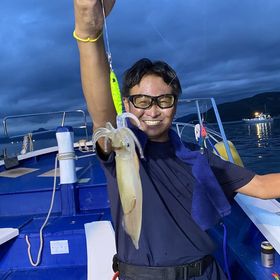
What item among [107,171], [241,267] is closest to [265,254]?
[241,267]

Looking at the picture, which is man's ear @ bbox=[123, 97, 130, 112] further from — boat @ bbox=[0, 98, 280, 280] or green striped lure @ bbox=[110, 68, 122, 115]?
boat @ bbox=[0, 98, 280, 280]

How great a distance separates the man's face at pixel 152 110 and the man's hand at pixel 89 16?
16.8 inches

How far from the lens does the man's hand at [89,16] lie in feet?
4.92

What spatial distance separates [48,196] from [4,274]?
135 centimetres

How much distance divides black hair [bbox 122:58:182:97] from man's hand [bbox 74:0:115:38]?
395mm

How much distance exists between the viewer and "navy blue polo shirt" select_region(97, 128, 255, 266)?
191 centimetres

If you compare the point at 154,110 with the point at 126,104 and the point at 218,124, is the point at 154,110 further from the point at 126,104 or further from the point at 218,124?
A: the point at 218,124

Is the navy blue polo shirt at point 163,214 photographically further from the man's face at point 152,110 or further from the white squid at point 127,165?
the white squid at point 127,165

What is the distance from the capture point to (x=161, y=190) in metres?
1.97

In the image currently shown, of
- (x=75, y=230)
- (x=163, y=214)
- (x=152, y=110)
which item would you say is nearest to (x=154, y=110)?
(x=152, y=110)

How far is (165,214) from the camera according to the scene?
1.92 meters

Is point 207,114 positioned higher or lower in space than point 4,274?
Result: higher

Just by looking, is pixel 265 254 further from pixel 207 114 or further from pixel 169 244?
pixel 207 114

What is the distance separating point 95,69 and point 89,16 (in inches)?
11.5
